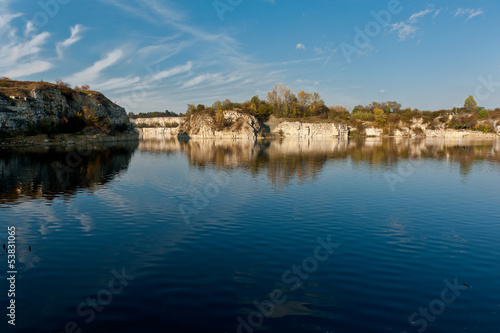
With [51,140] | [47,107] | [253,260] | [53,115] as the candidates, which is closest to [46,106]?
[47,107]

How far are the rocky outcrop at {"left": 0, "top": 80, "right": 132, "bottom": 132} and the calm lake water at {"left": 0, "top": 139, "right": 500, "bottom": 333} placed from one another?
95.9 metres

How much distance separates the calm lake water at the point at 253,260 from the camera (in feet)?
35.0

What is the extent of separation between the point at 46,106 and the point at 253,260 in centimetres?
13756

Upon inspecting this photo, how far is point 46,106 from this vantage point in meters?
121

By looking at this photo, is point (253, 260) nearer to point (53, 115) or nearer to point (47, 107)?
point (53, 115)

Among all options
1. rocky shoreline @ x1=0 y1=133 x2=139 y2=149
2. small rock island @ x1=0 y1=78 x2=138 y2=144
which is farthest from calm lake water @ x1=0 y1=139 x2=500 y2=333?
small rock island @ x1=0 y1=78 x2=138 y2=144

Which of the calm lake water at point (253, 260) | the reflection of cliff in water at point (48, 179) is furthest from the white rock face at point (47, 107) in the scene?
the calm lake water at point (253, 260)

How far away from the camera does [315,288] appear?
1271cm

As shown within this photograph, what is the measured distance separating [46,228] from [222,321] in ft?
54.6

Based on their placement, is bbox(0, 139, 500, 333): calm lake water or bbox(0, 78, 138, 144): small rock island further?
bbox(0, 78, 138, 144): small rock island

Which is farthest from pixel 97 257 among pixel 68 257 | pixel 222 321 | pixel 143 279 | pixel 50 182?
pixel 50 182

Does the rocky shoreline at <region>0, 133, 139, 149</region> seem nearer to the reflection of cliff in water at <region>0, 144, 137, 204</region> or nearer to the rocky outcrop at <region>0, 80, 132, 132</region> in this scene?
the rocky outcrop at <region>0, 80, 132, 132</region>

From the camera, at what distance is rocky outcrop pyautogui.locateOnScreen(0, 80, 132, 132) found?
348 feet

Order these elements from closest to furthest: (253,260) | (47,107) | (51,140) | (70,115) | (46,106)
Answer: (253,260), (51,140), (46,106), (47,107), (70,115)
